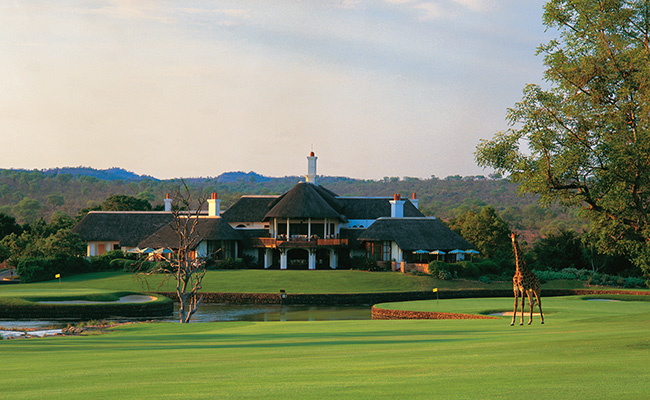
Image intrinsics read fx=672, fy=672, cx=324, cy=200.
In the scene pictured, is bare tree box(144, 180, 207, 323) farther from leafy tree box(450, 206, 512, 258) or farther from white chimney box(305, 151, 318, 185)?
leafy tree box(450, 206, 512, 258)

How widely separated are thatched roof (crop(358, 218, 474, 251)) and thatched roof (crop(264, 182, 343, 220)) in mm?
3491

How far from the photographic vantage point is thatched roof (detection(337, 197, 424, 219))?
187 ft

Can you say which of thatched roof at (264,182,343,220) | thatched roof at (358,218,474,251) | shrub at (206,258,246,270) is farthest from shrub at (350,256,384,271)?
shrub at (206,258,246,270)

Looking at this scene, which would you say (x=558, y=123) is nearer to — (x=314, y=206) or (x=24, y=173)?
(x=314, y=206)

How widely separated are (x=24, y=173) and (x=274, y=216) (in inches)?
4901

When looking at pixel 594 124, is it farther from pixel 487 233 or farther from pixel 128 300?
pixel 487 233

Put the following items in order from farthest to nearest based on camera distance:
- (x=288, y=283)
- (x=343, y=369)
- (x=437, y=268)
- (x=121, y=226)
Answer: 1. (x=121, y=226)
2. (x=437, y=268)
3. (x=288, y=283)
4. (x=343, y=369)

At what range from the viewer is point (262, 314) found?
31.0m

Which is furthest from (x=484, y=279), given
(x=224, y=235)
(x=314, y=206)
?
(x=224, y=235)

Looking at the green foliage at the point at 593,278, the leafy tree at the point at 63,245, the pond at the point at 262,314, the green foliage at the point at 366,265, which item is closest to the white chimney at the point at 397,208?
the green foliage at the point at 366,265

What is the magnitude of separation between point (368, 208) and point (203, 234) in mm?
15486

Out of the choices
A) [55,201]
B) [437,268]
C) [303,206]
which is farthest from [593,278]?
[55,201]

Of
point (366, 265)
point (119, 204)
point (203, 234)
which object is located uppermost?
point (119, 204)

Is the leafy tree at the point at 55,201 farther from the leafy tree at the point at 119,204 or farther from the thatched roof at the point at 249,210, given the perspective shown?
the thatched roof at the point at 249,210
